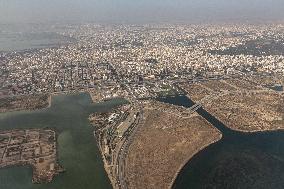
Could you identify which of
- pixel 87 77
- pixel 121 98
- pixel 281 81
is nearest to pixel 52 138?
pixel 121 98

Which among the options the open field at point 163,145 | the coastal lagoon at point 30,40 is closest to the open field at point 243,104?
the open field at point 163,145

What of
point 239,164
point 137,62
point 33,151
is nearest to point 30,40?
point 137,62

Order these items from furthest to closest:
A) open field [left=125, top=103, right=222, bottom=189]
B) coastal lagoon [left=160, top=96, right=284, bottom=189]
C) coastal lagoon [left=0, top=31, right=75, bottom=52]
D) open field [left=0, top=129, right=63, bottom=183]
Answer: coastal lagoon [left=0, top=31, right=75, bottom=52] → open field [left=0, top=129, right=63, bottom=183] → open field [left=125, top=103, right=222, bottom=189] → coastal lagoon [left=160, top=96, right=284, bottom=189]

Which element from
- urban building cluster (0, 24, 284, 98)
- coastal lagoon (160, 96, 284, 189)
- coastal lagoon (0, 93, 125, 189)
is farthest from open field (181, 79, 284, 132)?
coastal lagoon (0, 93, 125, 189)

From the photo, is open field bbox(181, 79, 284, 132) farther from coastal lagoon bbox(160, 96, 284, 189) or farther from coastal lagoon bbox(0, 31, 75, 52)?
coastal lagoon bbox(0, 31, 75, 52)

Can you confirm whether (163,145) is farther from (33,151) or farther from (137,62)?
(137,62)

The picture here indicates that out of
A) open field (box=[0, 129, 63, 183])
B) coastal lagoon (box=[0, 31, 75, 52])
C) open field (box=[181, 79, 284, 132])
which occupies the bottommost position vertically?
coastal lagoon (box=[0, 31, 75, 52])

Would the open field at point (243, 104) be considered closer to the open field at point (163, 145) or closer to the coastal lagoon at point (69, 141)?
the open field at point (163, 145)
